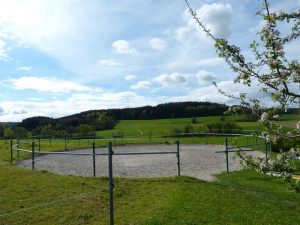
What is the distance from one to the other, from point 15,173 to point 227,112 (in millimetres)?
13220

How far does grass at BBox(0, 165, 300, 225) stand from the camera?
29.6 feet

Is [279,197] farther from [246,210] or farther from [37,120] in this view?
[37,120]

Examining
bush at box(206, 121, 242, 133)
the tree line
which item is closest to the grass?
bush at box(206, 121, 242, 133)

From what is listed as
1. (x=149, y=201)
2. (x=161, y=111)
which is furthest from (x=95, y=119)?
(x=149, y=201)

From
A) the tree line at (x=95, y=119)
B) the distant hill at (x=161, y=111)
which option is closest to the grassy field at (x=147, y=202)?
the tree line at (x=95, y=119)

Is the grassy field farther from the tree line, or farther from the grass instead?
the tree line

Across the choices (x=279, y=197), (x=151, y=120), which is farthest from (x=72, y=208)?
(x=151, y=120)

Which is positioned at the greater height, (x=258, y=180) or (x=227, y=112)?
(x=227, y=112)

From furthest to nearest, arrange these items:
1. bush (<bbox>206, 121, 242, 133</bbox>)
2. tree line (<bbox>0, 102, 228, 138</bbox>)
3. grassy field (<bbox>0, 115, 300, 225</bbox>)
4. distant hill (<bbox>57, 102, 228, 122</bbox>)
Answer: distant hill (<bbox>57, 102, 228, 122</bbox>) < tree line (<bbox>0, 102, 228, 138</bbox>) < bush (<bbox>206, 121, 242, 133</bbox>) < grassy field (<bbox>0, 115, 300, 225</bbox>)

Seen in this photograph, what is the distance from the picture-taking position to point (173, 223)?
27.8 ft

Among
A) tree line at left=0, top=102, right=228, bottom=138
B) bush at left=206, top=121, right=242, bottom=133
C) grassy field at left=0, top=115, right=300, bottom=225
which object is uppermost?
tree line at left=0, top=102, right=228, bottom=138

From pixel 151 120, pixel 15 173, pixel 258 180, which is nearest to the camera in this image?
pixel 258 180

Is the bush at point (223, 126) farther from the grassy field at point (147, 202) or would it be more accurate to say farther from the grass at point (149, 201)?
Answer: the grass at point (149, 201)

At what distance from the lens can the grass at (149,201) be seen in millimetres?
9016
